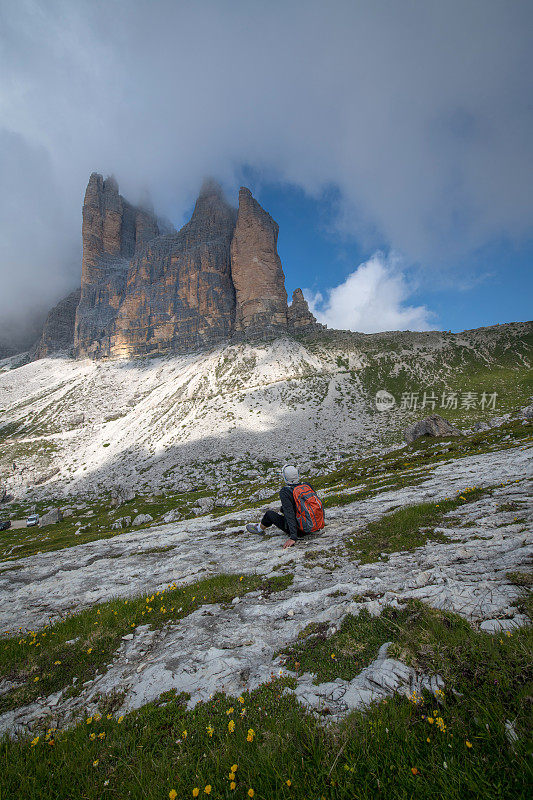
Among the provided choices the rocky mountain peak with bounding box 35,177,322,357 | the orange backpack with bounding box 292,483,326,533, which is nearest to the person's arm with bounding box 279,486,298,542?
the orange backpack with bounding box 292,483,326,533

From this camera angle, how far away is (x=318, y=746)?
2432mm

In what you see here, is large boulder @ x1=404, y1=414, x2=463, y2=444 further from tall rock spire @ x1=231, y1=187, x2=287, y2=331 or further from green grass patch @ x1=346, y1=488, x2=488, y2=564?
tall rock spire @ x1=231, y1=187, x2=287, y2=331

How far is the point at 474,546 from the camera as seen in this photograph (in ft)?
20.0

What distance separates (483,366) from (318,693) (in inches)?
3279

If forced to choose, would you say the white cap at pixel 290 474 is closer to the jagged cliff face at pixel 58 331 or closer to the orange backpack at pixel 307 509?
the orange backpack at pixel 307 509

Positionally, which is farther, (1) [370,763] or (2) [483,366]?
(2) [483,366]

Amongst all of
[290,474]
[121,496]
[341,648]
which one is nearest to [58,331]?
[121,496]

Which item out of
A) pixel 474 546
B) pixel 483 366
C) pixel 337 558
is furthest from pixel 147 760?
pixel 483 366

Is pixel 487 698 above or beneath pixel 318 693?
above

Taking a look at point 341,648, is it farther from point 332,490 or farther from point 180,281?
point 180,281

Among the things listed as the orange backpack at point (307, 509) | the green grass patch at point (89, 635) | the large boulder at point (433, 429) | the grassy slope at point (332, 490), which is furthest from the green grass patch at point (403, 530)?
the large boulder at point (433, 429)

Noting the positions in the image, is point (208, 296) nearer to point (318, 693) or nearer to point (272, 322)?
point (272, 322)

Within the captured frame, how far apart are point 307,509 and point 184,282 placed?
150 metres

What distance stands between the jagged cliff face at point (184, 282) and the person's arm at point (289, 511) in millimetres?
105862
